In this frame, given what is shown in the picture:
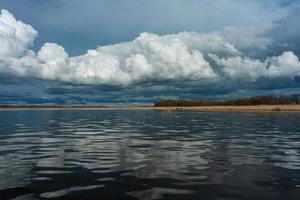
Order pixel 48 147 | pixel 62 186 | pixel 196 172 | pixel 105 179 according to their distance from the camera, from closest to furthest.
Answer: pixel 62 186, pixel 105 179, pixel 196 172, pixel 48 147

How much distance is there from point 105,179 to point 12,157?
37.6 ft

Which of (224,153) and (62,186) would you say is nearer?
(62,186)

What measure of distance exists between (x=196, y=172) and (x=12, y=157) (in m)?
14.6

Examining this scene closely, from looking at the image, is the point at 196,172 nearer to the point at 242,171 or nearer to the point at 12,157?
the point at 242,171

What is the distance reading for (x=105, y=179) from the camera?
19906 mm

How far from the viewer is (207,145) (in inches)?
1439

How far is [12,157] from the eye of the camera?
1104 inches

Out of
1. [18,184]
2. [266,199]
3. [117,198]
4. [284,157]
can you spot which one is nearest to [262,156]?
[284,157]

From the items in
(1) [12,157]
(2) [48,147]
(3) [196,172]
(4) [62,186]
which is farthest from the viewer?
(2) [48,147]

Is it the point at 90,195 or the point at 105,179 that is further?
the point at 105,179

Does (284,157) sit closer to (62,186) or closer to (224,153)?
(224,153)

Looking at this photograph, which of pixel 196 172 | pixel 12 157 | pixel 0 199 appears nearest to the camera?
pixel 0 199

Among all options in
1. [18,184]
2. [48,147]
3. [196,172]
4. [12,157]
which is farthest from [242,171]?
[48,147]

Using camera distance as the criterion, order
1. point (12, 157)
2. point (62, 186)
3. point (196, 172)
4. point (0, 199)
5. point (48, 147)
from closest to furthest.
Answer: point (0, 199), point (62, 186), point (196, 172), point (12, 157), point (48, 147)
